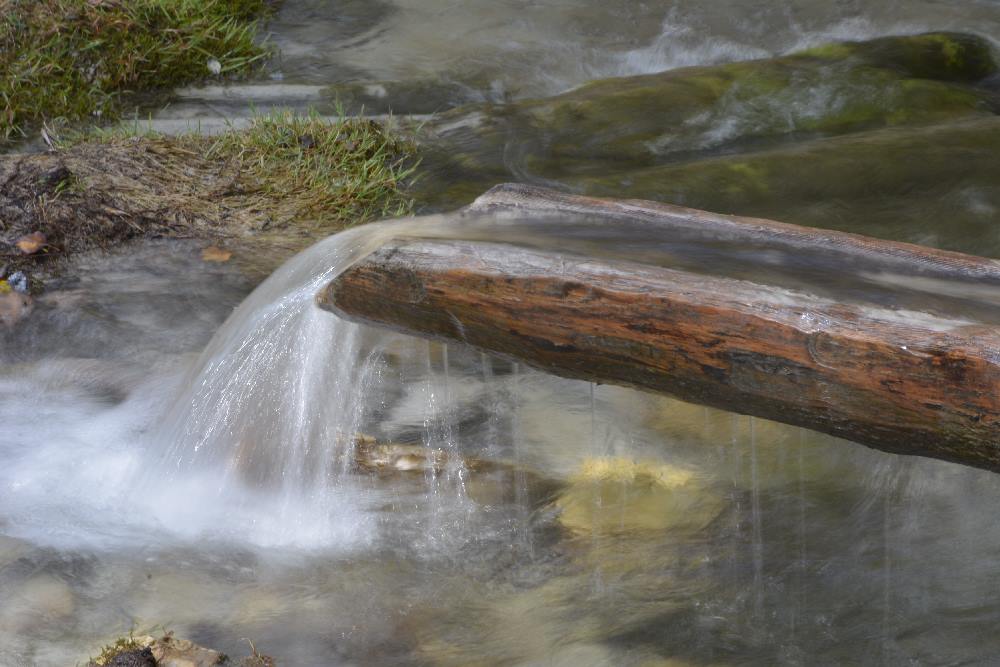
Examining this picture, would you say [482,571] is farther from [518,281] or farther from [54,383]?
[54,383]

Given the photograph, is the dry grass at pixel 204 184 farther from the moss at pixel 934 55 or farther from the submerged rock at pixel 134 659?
the moss at pixel 934 55

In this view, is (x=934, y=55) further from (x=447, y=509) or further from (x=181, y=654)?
(x=181, y=654)

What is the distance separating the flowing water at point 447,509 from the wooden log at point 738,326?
0.47ft

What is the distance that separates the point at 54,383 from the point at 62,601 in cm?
129

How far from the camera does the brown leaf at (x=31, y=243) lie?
486 centimetres

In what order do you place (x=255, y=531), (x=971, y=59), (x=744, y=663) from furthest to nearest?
(x=971, y=59) → (x=255, y=531) → (x=744, y=663)

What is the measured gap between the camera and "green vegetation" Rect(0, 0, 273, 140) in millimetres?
5895

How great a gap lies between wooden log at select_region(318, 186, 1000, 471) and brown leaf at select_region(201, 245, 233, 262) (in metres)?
1.82

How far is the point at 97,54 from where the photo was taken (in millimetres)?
6164

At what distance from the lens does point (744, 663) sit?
2.99 m

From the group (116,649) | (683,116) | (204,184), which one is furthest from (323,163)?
(116,649)

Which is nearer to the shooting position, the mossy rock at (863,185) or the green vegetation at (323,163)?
the mossy rock at (863,185)

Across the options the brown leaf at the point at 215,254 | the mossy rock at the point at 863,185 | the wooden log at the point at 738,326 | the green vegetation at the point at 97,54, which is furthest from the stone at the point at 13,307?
the mossy rock at the point at 863,185

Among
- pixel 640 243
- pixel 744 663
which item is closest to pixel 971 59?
pixel 640 243
